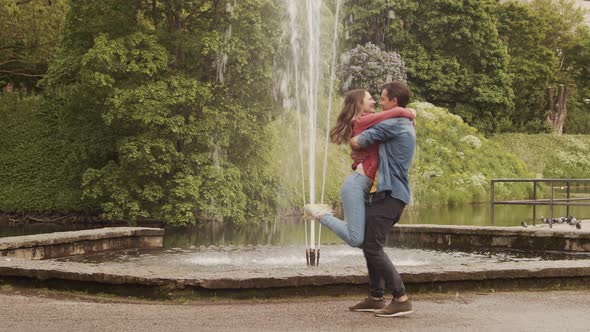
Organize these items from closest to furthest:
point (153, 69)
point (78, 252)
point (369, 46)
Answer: point (78, 252) → point (153, 69) → point (369, 46)

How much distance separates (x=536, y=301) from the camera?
26.4 feet

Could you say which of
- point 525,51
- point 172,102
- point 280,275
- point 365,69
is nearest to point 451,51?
point 525,51

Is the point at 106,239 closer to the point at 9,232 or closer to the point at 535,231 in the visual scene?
the point at 535,231

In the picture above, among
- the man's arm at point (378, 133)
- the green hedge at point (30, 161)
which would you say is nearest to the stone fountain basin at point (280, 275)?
the man's arm at point (378, 133)

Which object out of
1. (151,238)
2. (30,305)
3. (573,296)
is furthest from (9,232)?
(573,296)

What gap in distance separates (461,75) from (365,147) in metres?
42.3

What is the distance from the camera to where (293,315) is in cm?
723

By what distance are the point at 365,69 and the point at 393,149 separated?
36.1 meters

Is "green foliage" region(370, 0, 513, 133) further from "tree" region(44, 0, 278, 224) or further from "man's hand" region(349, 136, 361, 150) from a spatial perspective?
"man's hand" region(349, 136, 361, 150)

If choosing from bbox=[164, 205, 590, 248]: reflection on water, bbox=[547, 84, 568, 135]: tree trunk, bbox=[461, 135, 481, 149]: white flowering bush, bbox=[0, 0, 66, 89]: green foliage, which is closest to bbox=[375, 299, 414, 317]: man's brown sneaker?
bbox=[164, 205, 590, 248]: reflection on water

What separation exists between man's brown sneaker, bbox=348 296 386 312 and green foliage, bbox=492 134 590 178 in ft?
137

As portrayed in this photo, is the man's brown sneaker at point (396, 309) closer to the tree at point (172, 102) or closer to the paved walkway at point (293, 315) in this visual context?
the paved walkway at point (293, 315)

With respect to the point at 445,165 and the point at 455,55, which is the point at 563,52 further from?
the point at 445,165

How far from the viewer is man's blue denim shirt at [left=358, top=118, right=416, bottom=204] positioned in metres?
7.03
